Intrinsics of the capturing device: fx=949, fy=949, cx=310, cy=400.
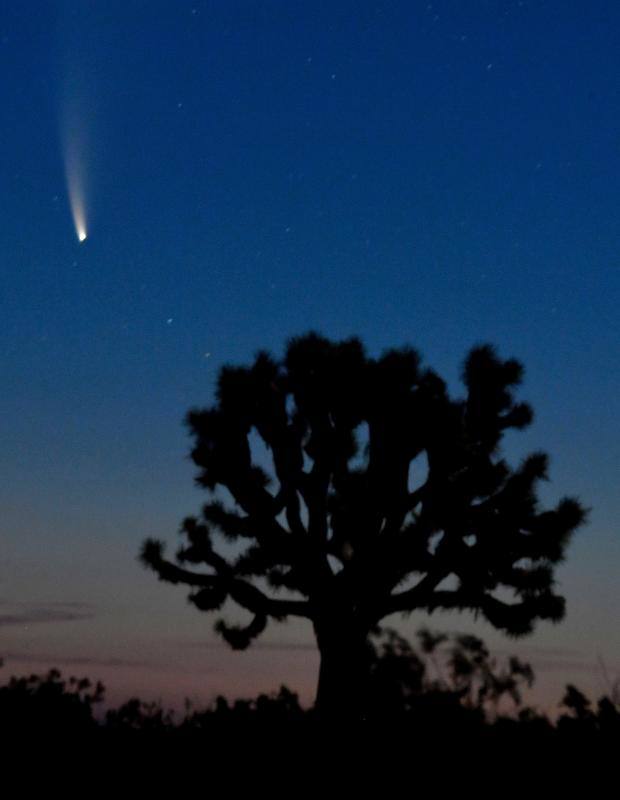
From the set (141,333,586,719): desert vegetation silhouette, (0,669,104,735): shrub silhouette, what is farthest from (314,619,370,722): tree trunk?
(0,669,104,735): shrub silhouette

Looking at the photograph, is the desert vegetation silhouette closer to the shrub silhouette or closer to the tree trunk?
the tree trunk

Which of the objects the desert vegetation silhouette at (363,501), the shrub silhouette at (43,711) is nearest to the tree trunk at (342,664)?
the desert vegetation silhouette at (363,501)

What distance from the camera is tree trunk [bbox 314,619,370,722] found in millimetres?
14375

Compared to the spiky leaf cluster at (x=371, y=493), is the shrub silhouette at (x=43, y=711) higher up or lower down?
lower down

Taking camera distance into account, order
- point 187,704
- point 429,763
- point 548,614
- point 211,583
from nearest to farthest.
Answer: point 429,763
point 187,704
point 548,614
point 211,583

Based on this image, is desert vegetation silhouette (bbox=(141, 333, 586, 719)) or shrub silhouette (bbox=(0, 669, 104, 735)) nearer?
shrub silhouette (bbox=(0, 669, 104, 735))

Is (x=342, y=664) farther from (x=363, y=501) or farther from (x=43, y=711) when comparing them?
(x=43, y=711)

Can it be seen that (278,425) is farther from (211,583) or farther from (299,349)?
(211,583)

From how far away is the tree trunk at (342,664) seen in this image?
14375mm

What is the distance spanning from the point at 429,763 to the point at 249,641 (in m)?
8.96

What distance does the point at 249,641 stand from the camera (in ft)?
49.5

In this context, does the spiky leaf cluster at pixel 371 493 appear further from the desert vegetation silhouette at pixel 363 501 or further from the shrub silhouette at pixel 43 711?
the shrub silhouette at pixel 43 711

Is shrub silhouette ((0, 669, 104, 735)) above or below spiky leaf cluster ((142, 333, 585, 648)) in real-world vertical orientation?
below

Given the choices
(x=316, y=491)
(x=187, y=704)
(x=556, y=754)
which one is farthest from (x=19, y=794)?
(x=316, y=491)
